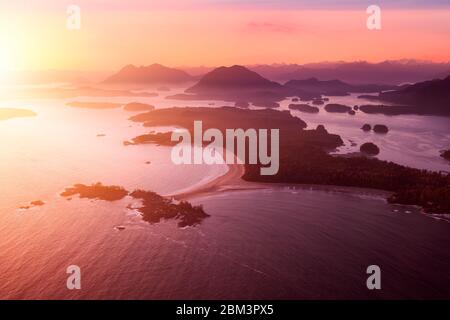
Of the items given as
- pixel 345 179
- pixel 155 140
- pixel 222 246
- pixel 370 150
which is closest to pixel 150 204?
pixel 222 246

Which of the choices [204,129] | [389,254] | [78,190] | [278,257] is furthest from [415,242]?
[204,129]

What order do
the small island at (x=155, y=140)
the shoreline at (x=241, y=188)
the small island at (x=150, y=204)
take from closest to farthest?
1. the small island at (x=150, y=204)
2. the shoreline at (x=241, y=188)
3. the small island at (x=155, y=140)

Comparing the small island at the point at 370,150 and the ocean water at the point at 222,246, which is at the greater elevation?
the small island at the point at 370,150

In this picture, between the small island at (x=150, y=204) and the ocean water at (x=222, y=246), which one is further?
the small island at (x=150, y=204)

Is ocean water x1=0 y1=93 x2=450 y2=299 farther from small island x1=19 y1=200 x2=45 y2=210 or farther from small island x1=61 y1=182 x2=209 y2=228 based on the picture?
small island x1=61 y1=182 x2=209 y2=228

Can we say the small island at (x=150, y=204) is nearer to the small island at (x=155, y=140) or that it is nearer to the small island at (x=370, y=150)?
the small island at (x=155, y=140)

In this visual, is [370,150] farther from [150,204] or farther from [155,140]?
[150,204]

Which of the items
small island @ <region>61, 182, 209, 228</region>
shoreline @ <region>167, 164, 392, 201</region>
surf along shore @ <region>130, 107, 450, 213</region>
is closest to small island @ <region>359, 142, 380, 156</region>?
surf along shore @ <region>130, 107, 450, 213</region>

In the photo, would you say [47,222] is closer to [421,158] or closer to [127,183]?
[127,183]

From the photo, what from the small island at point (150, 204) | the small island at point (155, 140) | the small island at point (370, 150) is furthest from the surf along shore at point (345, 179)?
the small island at point (155, 140)
